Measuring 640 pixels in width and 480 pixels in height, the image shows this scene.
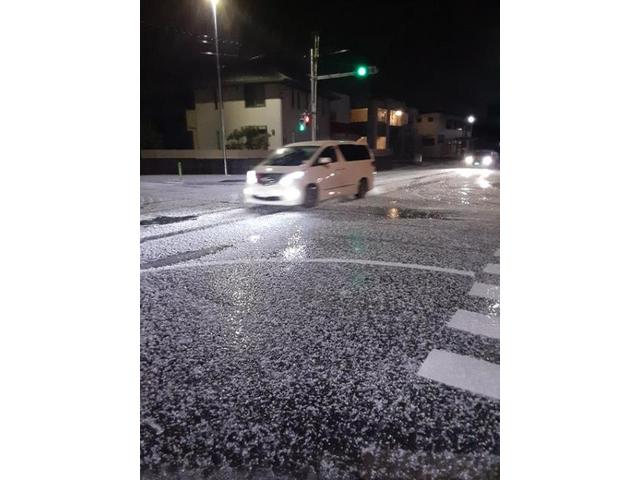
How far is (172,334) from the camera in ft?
10.7

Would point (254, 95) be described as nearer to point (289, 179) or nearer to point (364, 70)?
point (364, 70)

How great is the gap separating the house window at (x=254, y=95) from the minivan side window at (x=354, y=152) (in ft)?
74.4

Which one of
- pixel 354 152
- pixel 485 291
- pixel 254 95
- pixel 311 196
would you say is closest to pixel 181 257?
pixel 485 291

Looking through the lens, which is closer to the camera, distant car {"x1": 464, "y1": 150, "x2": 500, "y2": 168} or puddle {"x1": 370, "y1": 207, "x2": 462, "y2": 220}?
puddle {"x1": 370, "y1": 207, "x2": 462, "y2": 220}

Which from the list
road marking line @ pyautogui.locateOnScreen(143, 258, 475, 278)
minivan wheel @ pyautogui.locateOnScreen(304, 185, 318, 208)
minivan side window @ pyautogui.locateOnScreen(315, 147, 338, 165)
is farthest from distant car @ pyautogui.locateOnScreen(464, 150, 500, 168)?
road marking line @ pyautogui.locateOnScreen(143, 258, 475, 278)

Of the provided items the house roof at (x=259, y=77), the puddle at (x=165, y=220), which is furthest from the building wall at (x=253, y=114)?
the puddle at (x=165, y=220)

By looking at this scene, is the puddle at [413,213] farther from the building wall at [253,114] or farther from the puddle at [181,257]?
the building wall at [253,114]

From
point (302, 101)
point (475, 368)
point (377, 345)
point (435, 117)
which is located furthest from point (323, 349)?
point (435, 117)

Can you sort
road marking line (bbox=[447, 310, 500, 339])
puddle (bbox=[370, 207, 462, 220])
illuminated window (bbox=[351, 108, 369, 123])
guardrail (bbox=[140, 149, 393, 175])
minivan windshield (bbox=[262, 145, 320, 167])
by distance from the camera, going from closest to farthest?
road marking line (bbox=[447, 310, 500, 339]) < puddle (bbox=[370, 207, 462, 220]) < minivan windshield (bbox=[262, 145, 320, 167]) < guardrail (bbox=[140, 149, 393, 175]) < illuminated window (bbox=[351, 108, 369, 123])

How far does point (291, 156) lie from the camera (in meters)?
11.0

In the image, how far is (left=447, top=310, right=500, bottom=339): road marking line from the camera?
10.8ft

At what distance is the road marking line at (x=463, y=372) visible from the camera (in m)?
2.54

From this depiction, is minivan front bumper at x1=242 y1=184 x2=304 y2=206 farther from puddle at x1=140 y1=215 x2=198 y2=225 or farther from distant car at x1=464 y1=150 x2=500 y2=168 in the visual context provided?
distant car at x1=464 y1=150 x2=500 y2=168

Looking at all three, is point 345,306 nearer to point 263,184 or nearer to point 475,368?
point 475,368
